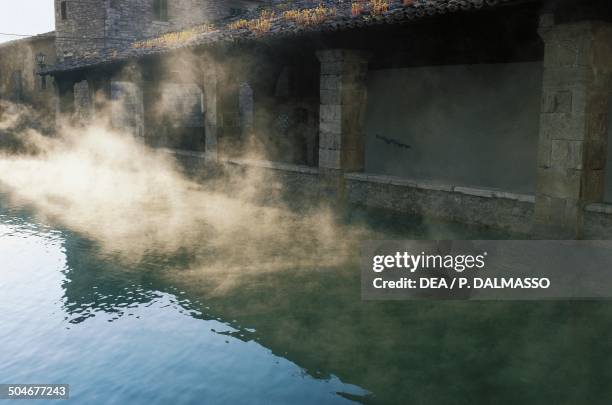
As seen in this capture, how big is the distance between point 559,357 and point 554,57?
3.55 m

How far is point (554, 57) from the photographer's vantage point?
6.88 metres

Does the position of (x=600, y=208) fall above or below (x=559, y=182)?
below

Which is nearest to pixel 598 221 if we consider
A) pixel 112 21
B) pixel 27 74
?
pixel 112 21

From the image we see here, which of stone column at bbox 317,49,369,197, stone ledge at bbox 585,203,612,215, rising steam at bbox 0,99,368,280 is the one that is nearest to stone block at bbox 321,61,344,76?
stone column at bbox 317,49,369,197

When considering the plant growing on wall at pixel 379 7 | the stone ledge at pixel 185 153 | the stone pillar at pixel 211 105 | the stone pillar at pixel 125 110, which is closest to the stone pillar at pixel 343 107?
the plant growing on wall at pixel 379 7

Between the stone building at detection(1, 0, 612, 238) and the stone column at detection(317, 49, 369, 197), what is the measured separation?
0.08 feet

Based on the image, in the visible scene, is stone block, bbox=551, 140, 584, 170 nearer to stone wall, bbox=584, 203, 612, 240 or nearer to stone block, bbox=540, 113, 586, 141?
stone block, bbox=540, 113, 586, 141

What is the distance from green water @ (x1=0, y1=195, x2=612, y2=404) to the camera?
4.42 metres

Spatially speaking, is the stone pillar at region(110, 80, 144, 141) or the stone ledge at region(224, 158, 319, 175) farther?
the stone pillar at region(110, 80, 144, 141)

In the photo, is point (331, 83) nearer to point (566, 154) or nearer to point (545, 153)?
point (545, 153)

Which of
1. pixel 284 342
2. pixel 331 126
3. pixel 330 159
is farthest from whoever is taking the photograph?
pixel 330 159

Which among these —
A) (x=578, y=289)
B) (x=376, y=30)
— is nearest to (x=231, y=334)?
(x=578, y=289)

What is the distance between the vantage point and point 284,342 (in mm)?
5289

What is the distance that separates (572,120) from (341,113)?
14.6 feet
